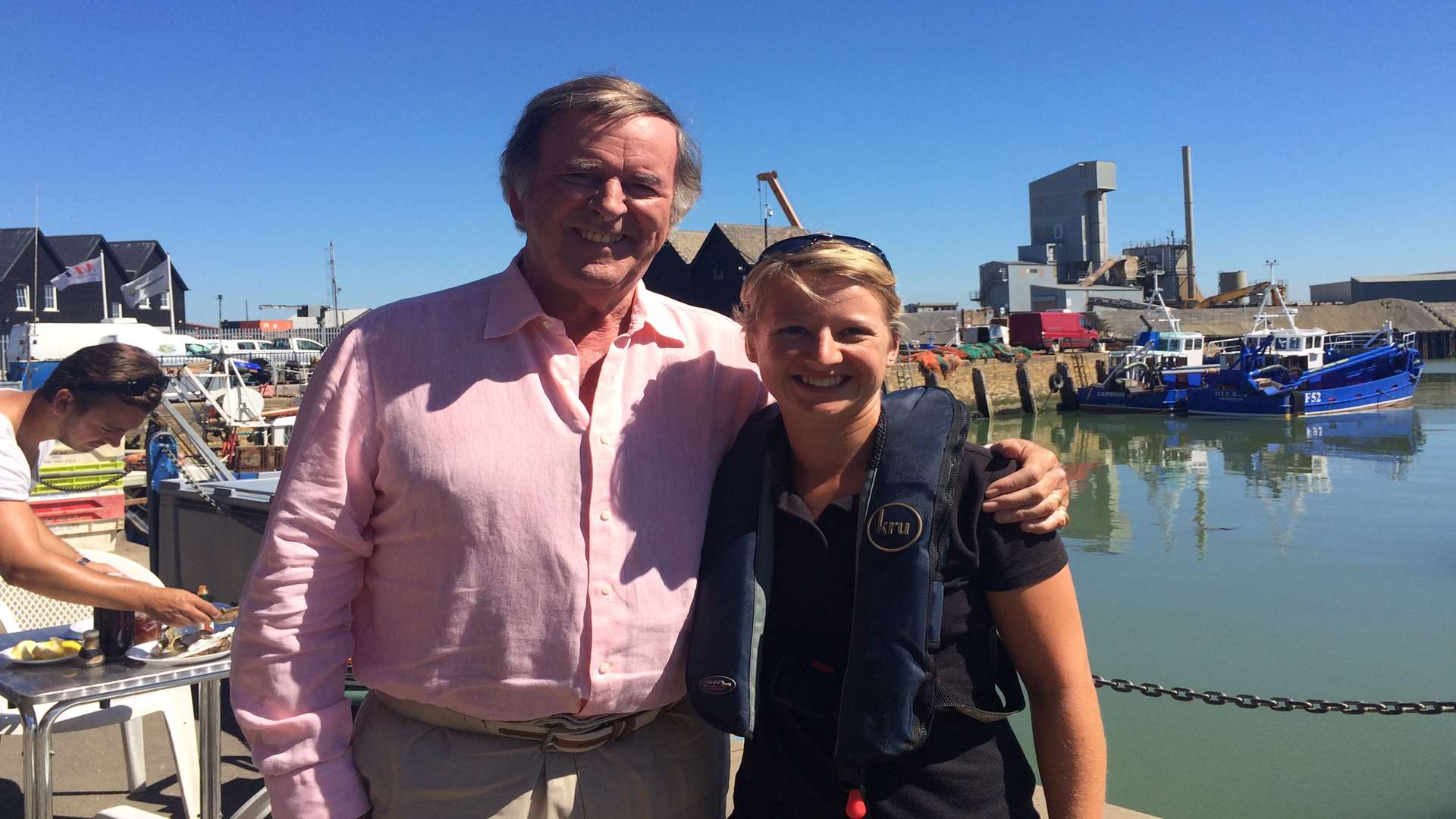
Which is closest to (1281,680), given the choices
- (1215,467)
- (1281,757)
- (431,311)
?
(1281,757)

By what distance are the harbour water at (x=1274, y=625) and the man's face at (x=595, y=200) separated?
5.34 meters

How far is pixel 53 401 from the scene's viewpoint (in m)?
3.27

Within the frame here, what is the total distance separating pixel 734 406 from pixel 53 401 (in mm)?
2453

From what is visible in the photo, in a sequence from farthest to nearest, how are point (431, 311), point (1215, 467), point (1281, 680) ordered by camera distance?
point (1215, 467)
point (1281, 680)
point (431, 311)

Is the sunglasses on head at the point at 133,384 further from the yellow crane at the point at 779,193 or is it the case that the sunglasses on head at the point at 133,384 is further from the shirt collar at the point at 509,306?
the yellow crane at the point at 779,193

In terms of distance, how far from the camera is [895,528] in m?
1.71

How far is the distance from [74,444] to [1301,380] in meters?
37.2

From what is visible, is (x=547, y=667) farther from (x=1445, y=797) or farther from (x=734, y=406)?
(x=1445, y=797)

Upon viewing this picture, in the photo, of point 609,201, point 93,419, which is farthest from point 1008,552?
point 93,419

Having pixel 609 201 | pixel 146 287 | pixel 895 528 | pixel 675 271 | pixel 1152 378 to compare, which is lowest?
pixel 895 528

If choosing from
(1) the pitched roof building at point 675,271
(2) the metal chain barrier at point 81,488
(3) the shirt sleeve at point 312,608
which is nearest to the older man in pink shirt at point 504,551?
(3) the shirt sleeve at point 312,608

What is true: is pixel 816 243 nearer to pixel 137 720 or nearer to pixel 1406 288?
pixel 137 720

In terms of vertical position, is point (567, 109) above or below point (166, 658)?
above

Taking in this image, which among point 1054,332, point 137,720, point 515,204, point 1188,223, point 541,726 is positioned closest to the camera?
point 541,726
